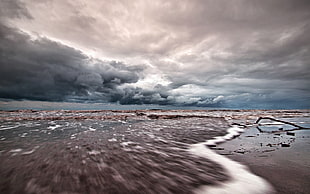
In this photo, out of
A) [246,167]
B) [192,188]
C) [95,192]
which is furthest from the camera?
[246,167]

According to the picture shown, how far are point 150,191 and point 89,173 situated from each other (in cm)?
155

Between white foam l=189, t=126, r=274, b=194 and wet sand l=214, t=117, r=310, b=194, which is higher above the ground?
wet sand l=214, t=117, r=310, b=194

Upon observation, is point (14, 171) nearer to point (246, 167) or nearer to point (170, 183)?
point (170, 183)

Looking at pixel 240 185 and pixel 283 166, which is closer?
pixel 240 185

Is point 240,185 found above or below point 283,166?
below

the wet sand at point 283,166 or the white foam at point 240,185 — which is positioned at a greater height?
the wet sand at point 283,166

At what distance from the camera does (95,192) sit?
Result: 230 centimetres

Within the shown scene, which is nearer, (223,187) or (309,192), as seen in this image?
(309,192)

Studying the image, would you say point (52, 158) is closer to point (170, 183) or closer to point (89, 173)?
point (89, 173)

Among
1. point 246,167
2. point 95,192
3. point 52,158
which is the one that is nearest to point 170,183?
point 95,192

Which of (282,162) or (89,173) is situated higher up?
(282,162)

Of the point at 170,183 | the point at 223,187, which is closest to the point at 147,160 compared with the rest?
the point at 170,183

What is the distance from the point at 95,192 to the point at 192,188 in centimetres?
174

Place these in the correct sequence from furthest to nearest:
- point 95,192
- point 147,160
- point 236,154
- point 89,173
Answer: point 236,154
point 147,160
point 89,173
point 95,192
